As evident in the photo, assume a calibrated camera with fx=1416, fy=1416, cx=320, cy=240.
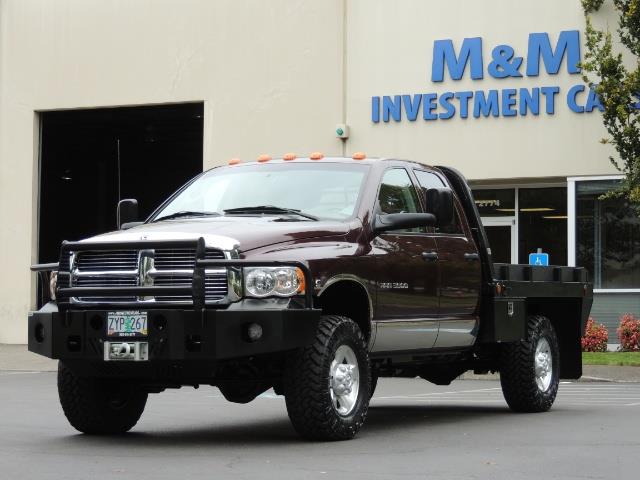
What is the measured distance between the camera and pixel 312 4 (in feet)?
91.2

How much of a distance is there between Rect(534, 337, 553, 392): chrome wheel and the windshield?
3097 millimetres

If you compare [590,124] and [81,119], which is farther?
[81,119]

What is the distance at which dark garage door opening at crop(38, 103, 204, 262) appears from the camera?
32.2m

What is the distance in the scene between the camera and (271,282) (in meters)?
9.51

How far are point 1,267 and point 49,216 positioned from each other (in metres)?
3.99

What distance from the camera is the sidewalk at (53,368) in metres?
19.1

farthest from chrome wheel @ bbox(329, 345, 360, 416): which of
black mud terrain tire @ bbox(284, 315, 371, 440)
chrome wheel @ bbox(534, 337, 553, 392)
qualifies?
chrome wheel @ bbox(534, 337, 553, 392)

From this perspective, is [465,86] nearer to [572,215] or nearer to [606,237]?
[572,215]

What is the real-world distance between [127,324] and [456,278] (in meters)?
3.33

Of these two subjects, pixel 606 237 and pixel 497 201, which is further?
pixel 497 201

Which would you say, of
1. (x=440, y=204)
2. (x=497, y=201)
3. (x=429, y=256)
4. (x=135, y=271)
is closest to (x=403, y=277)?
(x=429, y=256)

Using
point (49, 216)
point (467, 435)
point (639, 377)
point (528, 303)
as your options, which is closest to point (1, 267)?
point (49, 216)

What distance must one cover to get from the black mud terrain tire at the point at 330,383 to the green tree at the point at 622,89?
1405 centimetres

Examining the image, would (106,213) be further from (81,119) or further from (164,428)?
(164,428)
